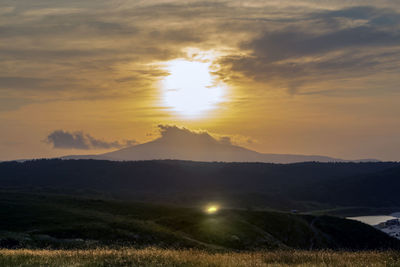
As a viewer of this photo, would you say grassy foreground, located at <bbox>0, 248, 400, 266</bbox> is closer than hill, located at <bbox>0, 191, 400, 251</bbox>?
Yes

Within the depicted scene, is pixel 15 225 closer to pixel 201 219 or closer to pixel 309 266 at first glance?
pixel 201 219

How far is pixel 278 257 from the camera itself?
17.1 meters

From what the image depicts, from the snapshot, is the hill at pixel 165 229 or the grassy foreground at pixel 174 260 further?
the hill at pixel 165 229

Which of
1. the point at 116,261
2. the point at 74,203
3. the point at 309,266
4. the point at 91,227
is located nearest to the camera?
the point at 309,266

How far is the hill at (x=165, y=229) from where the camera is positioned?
5879cm

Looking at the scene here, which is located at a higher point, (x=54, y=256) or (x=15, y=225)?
(x=54, y=256)

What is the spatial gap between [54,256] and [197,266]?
628 cm

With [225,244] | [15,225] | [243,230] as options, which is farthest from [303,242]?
[15,225]

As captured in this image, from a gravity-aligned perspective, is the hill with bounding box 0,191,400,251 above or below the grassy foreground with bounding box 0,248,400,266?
below

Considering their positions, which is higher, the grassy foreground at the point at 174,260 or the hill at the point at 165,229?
the grassy foreground at the point at 174,260

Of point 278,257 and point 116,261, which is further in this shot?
point 278,257

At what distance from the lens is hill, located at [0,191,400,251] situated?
5879 centimetres

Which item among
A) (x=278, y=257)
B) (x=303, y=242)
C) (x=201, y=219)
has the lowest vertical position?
(x=303, y=242)

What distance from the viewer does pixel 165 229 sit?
3199 inches
